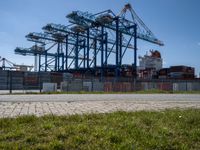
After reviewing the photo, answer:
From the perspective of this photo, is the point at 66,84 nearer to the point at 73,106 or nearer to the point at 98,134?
the point at 73,106

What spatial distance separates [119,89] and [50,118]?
86.4ft

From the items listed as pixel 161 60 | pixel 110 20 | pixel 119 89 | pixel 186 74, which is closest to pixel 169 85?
pixel 119 89

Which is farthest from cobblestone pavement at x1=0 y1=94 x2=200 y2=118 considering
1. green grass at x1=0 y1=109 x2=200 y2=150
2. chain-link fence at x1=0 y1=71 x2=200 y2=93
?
chain-link fence at x1=0 y1=71 x2=200 y2=93

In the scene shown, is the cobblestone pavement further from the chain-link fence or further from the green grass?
the chain-link fence

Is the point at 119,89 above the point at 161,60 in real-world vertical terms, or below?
below

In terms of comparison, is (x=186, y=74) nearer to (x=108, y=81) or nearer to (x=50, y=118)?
(x=108, y=81)

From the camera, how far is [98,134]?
176 inches

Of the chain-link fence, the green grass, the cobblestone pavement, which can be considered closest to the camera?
the green grass

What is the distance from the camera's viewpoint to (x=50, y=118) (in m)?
5.88

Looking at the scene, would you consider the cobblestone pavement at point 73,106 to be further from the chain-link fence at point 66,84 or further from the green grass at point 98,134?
the chain-link fence at point 66,84

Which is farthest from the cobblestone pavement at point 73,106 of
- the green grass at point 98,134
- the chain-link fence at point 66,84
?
the chain-link fence at point 66,84

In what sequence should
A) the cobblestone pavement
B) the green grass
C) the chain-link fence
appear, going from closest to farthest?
the green grass
the cobblestone pavement
the chain-link fence

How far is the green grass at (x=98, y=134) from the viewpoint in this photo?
13.2 feet

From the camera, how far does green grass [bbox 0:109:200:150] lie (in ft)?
13.2
